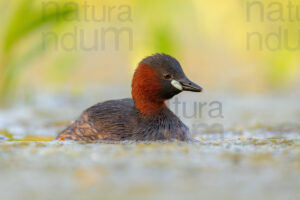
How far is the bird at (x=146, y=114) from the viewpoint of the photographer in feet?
23.2

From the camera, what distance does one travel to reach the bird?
7062 millimetres

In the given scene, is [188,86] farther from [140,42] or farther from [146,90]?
[140,42]

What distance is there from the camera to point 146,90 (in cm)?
729

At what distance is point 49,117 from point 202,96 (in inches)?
130

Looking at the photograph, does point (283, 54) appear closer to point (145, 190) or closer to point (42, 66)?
point (42, 66)

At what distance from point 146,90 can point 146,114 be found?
0.27 metres

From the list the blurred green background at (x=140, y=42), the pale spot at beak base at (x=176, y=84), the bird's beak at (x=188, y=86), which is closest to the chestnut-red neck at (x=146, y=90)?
the pale spot at beak base at (x=176, y=84)

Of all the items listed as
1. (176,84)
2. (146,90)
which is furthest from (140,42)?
(176,84)

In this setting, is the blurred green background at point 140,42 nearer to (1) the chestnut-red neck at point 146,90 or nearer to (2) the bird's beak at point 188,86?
(1) the chestnut-red neck at point 146,90

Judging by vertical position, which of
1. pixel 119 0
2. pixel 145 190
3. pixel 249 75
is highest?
pixel 119 0

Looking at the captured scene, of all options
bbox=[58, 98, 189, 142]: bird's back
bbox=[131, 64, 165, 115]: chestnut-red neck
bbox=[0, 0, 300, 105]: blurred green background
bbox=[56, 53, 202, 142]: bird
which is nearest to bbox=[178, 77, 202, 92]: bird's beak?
bbox=[56, 53, 202, 142]: bird

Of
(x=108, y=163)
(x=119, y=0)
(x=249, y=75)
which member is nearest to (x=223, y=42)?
(x=249, y=75)

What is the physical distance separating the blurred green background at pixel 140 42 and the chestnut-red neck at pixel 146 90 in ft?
9.61

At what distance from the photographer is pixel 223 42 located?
55.3 ft
